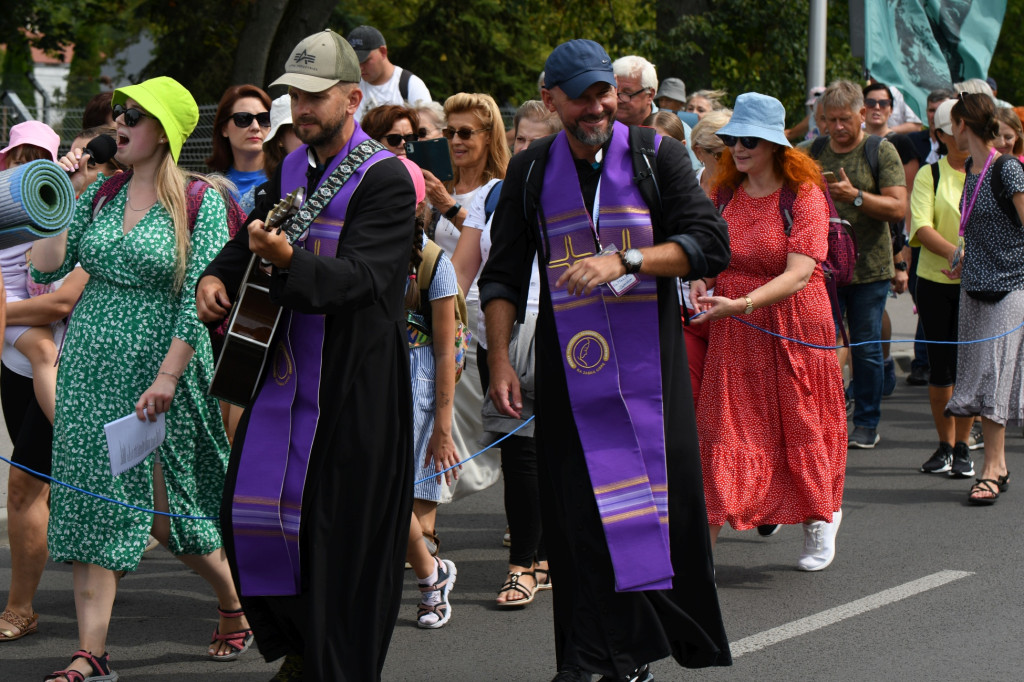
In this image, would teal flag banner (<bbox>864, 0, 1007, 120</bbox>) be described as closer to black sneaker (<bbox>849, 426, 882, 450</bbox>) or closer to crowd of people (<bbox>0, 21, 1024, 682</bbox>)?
black sneaker (<bbox>849, 426, 882, 450</bbox>)

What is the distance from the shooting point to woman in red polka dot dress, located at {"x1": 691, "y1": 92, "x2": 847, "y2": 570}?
590 centimetres

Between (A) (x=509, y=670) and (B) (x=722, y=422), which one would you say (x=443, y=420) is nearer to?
(A) (x=509, y=670)

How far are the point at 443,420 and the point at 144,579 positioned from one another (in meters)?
2.17

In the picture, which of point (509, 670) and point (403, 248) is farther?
point (509, 670)

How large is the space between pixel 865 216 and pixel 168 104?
5256mm

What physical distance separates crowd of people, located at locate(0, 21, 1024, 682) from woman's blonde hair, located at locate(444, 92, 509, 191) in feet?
0.05

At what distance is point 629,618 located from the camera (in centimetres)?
429

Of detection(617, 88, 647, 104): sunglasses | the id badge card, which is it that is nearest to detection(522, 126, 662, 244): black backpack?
the id badge card

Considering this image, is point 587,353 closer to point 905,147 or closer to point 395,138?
point 395,138

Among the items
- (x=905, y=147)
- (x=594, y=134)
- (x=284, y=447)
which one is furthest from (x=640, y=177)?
(x=905, y=147)

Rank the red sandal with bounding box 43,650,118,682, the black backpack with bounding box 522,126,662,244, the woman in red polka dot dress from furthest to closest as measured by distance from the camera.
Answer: the woman in red polka dot dress
the red sandal with bounding box 43,650,118,682
the black backpack with bounding box 522,126,662,244

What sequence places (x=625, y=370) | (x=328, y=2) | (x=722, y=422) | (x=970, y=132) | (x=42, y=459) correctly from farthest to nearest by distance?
(x=328, y=2) → (x=970, y=132) → (x=722, y=422) → (x=42, y=459) → (x=625, y=370)

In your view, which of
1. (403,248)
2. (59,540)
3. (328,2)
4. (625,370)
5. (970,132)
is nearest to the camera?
(403,248)

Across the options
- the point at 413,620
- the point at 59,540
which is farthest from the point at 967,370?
the point at 59,540
